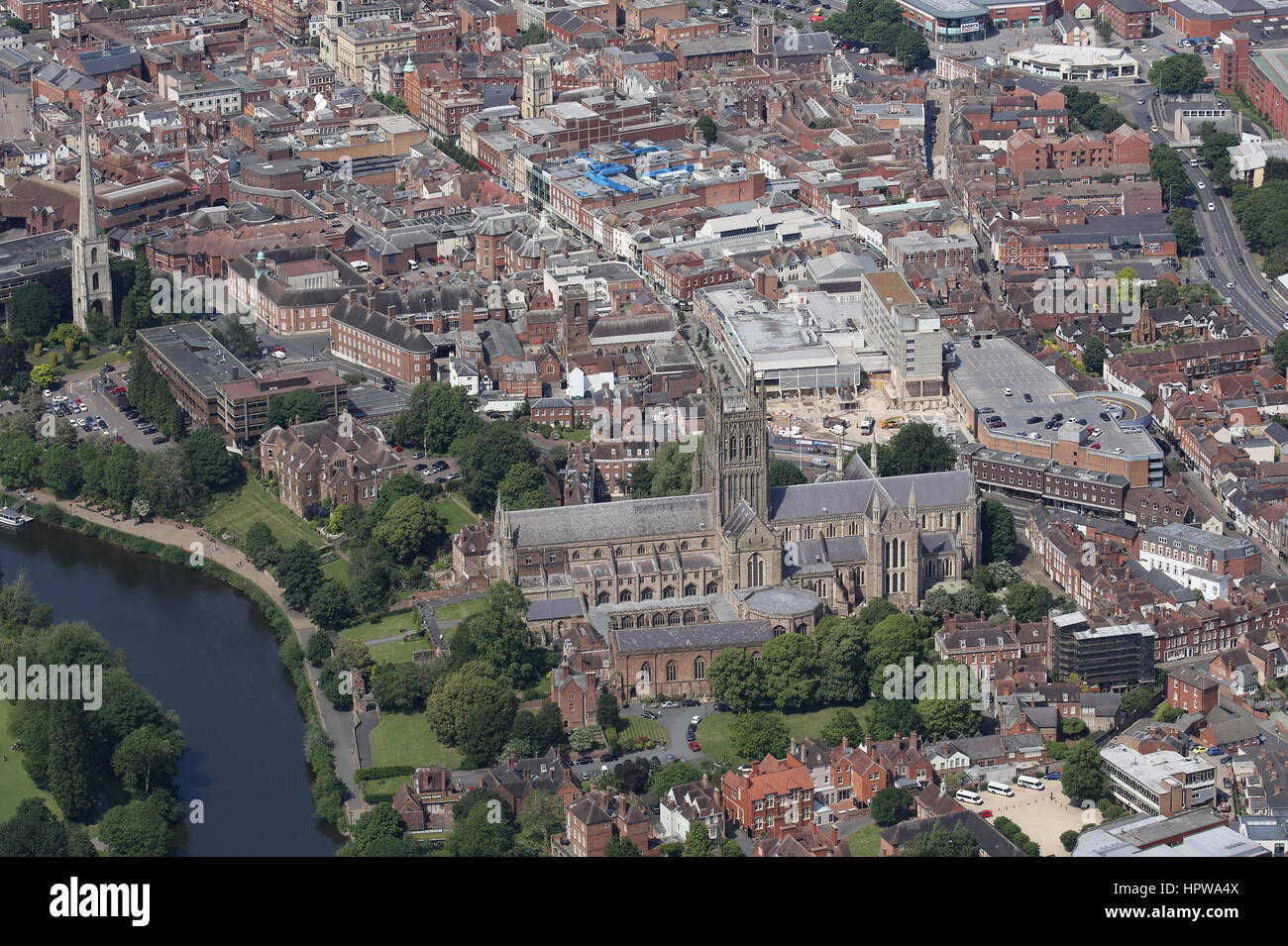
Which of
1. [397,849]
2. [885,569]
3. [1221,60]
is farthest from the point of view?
[1221,60]

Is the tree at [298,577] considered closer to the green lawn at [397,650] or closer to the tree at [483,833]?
the green lawn at [397,650]

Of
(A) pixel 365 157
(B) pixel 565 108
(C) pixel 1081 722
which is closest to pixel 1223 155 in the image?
(B) pixel 565 108

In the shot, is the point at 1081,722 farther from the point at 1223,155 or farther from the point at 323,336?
the point at 1223,155

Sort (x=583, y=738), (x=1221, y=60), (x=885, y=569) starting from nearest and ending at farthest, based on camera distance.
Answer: (x=583, y=738) < (x=885, y=569) < (x=1221, y=60)

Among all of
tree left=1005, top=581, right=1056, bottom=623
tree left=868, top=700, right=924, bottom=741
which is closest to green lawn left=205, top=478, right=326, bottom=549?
tree left=868, top=700, right=924, bottom=741

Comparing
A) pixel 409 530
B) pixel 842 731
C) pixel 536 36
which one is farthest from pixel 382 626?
pixel 536 36

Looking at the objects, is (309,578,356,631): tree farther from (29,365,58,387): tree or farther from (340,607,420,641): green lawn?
(29,365,58,387): tree

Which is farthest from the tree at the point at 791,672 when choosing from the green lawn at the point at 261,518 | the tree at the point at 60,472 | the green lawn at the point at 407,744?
the tree at the point at 60,472
